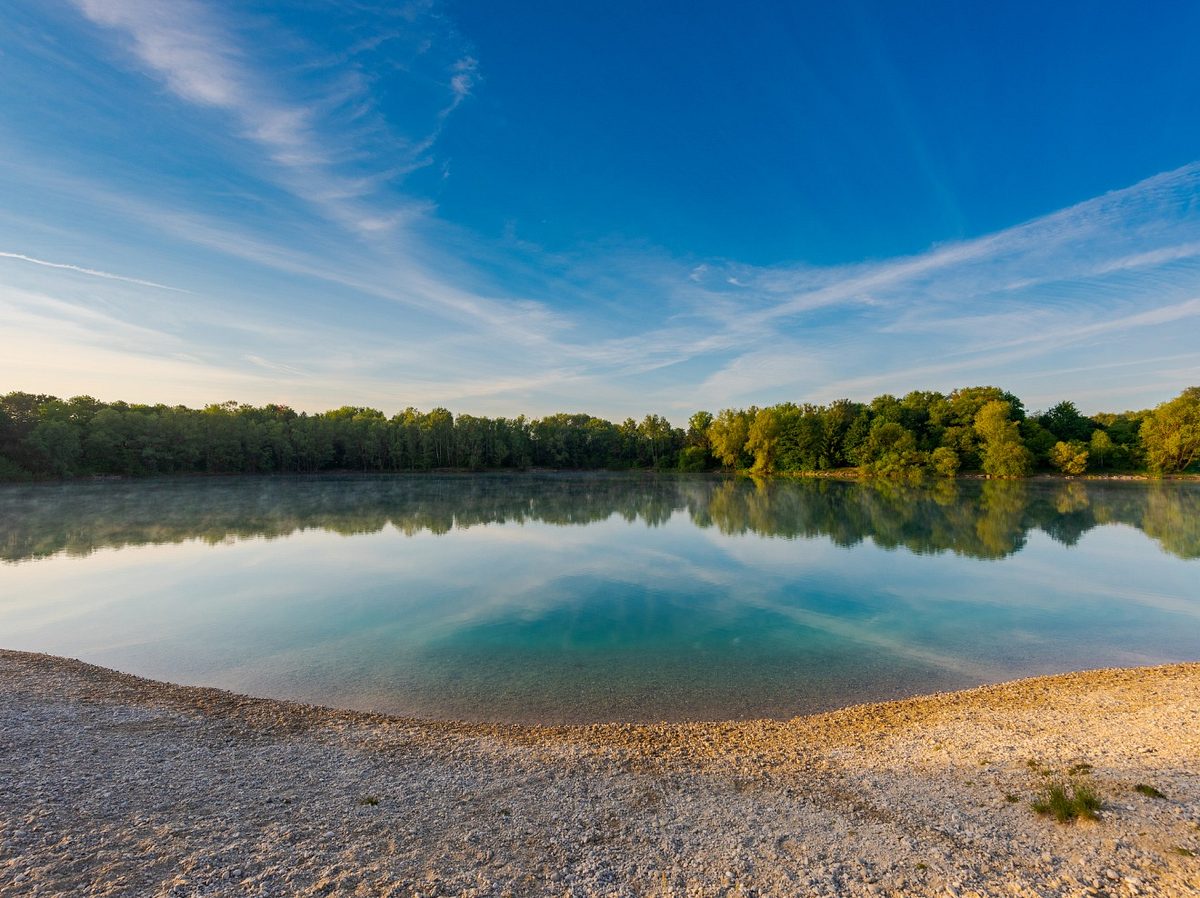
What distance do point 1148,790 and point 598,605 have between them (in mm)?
14016

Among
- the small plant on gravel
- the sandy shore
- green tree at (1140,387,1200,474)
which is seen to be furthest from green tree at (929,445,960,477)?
the small plant on gravel

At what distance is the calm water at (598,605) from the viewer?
12.3 m

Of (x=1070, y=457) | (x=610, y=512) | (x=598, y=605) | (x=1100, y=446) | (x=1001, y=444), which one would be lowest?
(x=598, y=605)

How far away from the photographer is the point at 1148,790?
6.48 meters

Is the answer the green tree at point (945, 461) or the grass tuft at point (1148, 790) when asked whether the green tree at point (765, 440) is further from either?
the grass tuft at point (1148, 790)

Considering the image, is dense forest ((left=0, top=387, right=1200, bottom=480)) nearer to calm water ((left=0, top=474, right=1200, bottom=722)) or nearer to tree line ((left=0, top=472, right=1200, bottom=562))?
tree line ((left=0, top=472, right=1200, bottom=562))

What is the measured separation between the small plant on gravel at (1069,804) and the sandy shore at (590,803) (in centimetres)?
14

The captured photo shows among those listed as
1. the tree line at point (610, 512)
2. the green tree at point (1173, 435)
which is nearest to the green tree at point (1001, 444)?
the tree line at point (610, 512)

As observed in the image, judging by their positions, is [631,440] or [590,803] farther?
[631,440]

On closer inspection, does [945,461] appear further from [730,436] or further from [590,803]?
[590,803]

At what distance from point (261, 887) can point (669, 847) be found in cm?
390

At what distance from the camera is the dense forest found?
77.0 metres

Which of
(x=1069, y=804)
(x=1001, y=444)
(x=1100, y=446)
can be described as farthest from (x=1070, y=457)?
(x=1069, y=804)

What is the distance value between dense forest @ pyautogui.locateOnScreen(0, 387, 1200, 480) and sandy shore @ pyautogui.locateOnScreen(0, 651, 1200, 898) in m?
85.2
